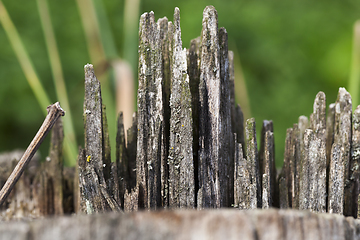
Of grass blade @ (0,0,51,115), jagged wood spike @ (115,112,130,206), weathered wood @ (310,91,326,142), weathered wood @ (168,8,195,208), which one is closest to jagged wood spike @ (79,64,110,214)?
jagged wood spike @ (115,112,130,206)

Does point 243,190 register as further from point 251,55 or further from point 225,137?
point 251,55

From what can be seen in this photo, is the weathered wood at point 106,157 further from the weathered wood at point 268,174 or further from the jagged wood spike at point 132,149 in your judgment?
the weathered wood at point 268,174

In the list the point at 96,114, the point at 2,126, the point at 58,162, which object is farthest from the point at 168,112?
the point at 2,126

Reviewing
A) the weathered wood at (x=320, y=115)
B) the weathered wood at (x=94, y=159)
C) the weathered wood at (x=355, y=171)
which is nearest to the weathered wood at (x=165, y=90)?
the weathered wood at (x=94, y=159)

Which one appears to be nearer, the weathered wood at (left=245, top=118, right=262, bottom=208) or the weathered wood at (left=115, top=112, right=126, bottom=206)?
the weathered wood at (left=245, top=118, right=262, bottom=208)

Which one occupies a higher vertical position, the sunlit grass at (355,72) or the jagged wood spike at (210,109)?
the sunlit grass at (355,72)

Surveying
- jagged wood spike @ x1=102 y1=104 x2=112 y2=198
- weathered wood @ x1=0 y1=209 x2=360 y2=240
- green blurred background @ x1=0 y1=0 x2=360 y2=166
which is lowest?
weathered wood @ x1=0 y1=209 x2=360 y2=240

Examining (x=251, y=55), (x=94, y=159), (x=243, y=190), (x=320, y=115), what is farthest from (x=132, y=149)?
(x=251, y=55)

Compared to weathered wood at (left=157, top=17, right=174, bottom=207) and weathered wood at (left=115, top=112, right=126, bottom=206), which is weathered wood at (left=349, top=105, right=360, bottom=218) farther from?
weathered wood at (left=115, top=112, right=126, bottom=206)

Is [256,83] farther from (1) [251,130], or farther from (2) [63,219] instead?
(2) [63,219]
